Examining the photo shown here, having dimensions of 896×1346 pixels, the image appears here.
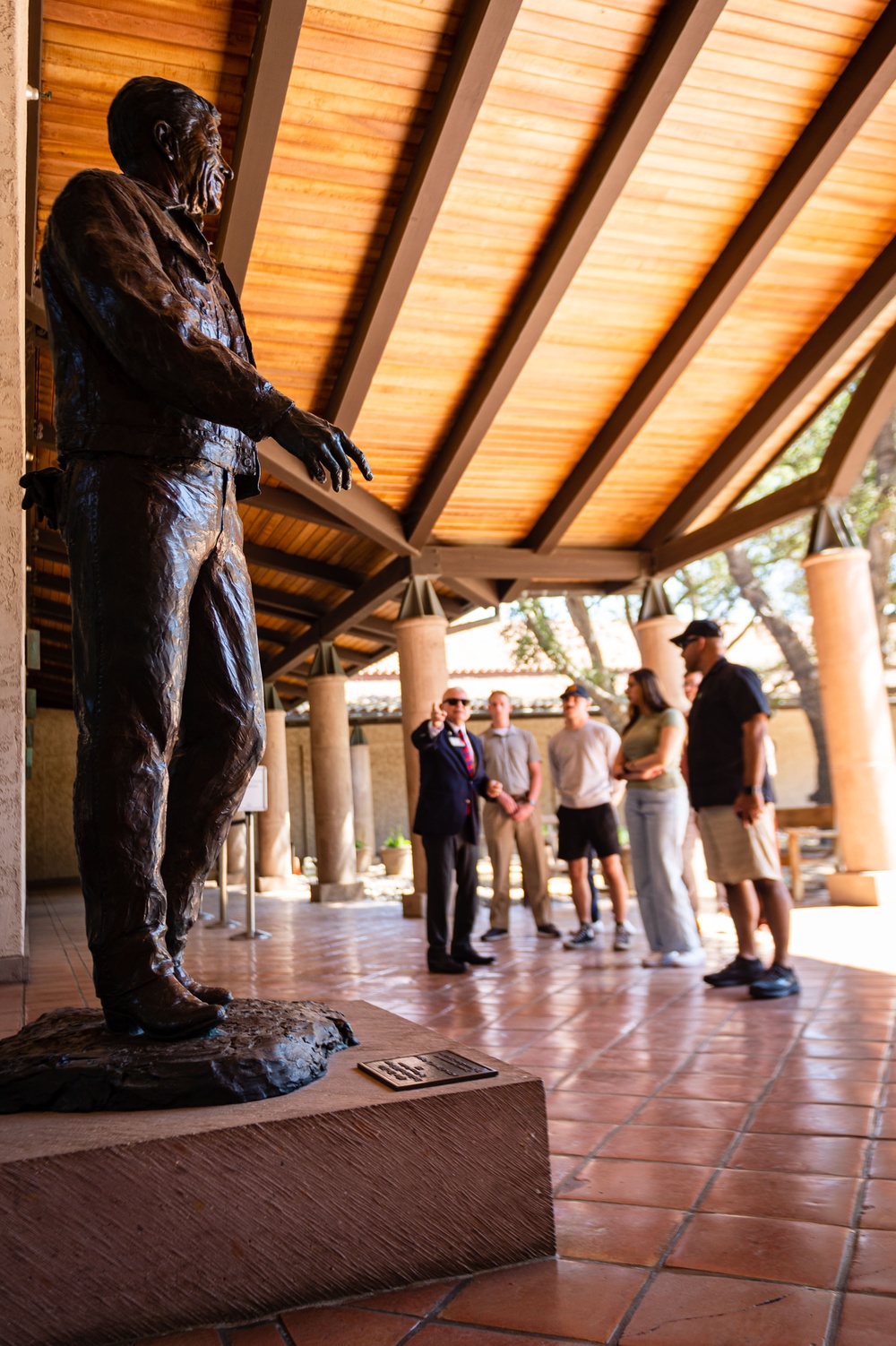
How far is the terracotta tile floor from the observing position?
1553mm

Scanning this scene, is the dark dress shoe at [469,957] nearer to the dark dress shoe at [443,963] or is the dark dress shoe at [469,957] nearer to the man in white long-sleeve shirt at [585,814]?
the dark dress shoe at [443,963]

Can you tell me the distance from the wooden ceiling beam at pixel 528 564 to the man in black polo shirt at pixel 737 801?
16.6 feet

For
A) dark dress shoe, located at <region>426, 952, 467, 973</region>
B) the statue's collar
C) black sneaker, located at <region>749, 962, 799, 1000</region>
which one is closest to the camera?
the statue's collar

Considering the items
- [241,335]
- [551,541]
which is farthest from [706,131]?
[241,335]

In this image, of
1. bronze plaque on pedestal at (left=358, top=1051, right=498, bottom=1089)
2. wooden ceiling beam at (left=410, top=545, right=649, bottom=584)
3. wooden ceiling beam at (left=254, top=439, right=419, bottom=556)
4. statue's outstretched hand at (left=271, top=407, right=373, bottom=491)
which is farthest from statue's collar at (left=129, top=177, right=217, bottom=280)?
wooden ceiling beam at (left=410, top=545, right=649, bottom=584)

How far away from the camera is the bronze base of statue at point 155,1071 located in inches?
67.3

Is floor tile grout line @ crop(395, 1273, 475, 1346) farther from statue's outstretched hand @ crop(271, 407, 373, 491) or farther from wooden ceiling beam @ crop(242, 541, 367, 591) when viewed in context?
wooden ceiling beam @ crop(242, 541, 367, 591)

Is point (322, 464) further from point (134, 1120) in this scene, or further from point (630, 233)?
point (630, 233)

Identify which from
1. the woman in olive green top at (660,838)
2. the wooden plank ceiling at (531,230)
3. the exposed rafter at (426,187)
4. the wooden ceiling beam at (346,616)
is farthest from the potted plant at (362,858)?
the woman in olive green top at (660,838)

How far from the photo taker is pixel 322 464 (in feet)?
6.14

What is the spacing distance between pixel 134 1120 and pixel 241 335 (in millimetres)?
1722

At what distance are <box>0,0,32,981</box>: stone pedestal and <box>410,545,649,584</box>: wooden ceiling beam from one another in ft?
16.6

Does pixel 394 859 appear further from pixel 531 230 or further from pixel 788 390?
pixel 531 230

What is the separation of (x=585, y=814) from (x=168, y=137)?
5.26 meters
